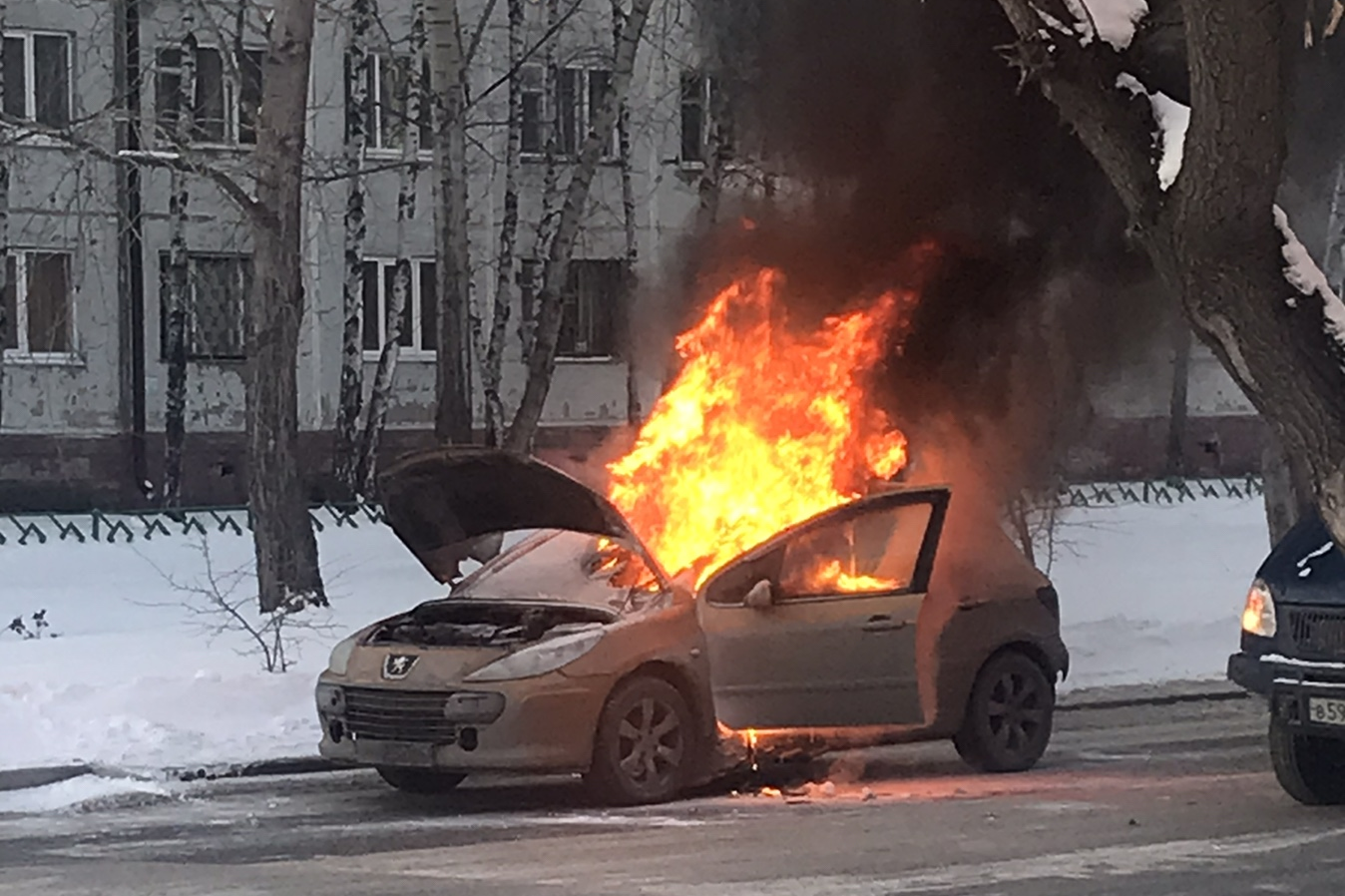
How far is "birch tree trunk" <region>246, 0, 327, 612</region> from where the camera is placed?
16781 millimetres

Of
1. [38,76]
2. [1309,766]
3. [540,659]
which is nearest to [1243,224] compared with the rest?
[1309,766]

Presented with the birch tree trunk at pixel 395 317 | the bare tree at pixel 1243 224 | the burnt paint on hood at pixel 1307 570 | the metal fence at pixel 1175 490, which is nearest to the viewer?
the bare tree at pixel 1243 224

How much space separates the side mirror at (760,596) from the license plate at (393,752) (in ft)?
5.97

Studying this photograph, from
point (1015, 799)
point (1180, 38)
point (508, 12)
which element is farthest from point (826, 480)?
point (508, 12)

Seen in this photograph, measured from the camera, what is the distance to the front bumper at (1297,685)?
9.46 metres

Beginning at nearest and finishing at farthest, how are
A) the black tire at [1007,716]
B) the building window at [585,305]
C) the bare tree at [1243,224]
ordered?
the bare tree at [1243,224]
the black tire at [1007,716]
the building window at [585,305]

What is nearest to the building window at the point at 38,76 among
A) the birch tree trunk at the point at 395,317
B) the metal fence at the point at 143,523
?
the birch tree trunk at the point at 395,317

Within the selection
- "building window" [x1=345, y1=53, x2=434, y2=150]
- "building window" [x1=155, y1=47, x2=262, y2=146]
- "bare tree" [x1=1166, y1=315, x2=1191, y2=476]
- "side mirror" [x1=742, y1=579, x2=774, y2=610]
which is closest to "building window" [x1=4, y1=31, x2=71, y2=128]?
"building window" [x1=155, y1=47, x2=262, y2=146]

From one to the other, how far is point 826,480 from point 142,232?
61.8ft

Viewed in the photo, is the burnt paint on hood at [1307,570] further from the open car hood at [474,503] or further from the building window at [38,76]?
the building window at [38,76]

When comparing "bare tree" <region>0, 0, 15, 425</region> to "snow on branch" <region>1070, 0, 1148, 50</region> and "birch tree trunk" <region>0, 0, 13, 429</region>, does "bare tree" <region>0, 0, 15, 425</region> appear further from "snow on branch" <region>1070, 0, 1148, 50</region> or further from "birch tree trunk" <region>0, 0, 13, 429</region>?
"snow on branch" <region>1070, 0, 1148, 50</region>

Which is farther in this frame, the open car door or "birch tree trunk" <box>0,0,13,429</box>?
"birch tree trunk" <box>0,0,13,429</box>

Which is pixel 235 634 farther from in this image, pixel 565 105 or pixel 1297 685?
pixel 565 105

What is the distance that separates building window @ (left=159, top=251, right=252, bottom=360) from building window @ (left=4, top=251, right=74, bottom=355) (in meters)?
1.72
